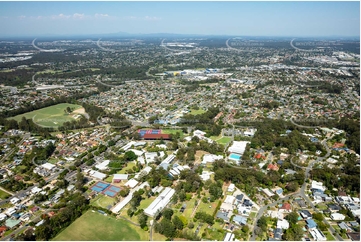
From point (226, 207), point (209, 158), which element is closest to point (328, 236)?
point (226, 207)

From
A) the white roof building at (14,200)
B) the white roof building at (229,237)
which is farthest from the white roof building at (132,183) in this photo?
the white roof building at (229,237)

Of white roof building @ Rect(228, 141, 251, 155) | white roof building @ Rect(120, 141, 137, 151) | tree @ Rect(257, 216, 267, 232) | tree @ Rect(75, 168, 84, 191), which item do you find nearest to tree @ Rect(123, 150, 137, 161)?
white roof building @ Rect(120, 141, 137, 151)

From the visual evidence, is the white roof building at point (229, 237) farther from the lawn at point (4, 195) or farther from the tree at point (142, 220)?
the lawn at point (4, 195)

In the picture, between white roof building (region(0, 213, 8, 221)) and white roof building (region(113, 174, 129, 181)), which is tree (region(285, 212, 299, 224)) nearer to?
white roof building (region(113, 174, 129, 181))

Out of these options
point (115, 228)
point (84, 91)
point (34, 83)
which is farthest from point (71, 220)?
point (34, 83)


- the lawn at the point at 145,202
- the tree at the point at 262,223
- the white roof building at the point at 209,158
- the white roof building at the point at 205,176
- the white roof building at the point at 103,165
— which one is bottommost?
the white roof building at the point at 103,165

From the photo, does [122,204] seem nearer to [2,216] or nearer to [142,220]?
[142,220]

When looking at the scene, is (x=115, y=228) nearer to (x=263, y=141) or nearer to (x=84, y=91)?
(x=263, y=141)
